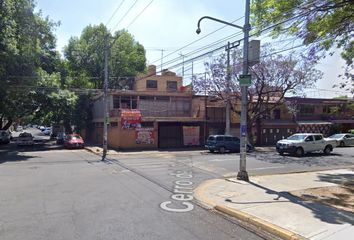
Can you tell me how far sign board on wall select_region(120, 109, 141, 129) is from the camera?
115ft

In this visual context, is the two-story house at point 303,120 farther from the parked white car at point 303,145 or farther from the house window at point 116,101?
the house window at point 116,101

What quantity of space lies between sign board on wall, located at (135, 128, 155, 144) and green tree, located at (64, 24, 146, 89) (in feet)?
72.6

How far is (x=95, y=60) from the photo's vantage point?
56.8 m

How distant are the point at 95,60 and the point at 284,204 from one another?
50374 mm

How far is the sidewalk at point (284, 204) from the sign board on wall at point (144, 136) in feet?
68.7

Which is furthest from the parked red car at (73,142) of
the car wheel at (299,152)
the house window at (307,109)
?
the house window at (307,109)

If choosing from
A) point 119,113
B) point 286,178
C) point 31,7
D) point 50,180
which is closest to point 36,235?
point 50,180

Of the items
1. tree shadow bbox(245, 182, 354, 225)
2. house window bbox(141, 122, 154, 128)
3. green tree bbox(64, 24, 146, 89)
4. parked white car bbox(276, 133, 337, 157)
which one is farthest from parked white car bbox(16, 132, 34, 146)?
tree shadow bbox(245, 182, 354, 225)

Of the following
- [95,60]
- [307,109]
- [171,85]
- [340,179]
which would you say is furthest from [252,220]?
[95,60]

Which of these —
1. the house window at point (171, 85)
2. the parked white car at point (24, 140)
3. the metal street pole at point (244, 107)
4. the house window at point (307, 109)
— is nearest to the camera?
the metal street pole at point (244, 107)

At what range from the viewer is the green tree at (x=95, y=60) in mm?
57188

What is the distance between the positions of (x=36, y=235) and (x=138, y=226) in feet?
7.08

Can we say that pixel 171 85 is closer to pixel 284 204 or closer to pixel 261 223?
pixel 284 204

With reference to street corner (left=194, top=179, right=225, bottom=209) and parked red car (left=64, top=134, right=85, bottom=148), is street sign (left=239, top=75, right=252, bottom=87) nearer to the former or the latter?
street corner (left=194, top=179, right=225, bottom=209)
